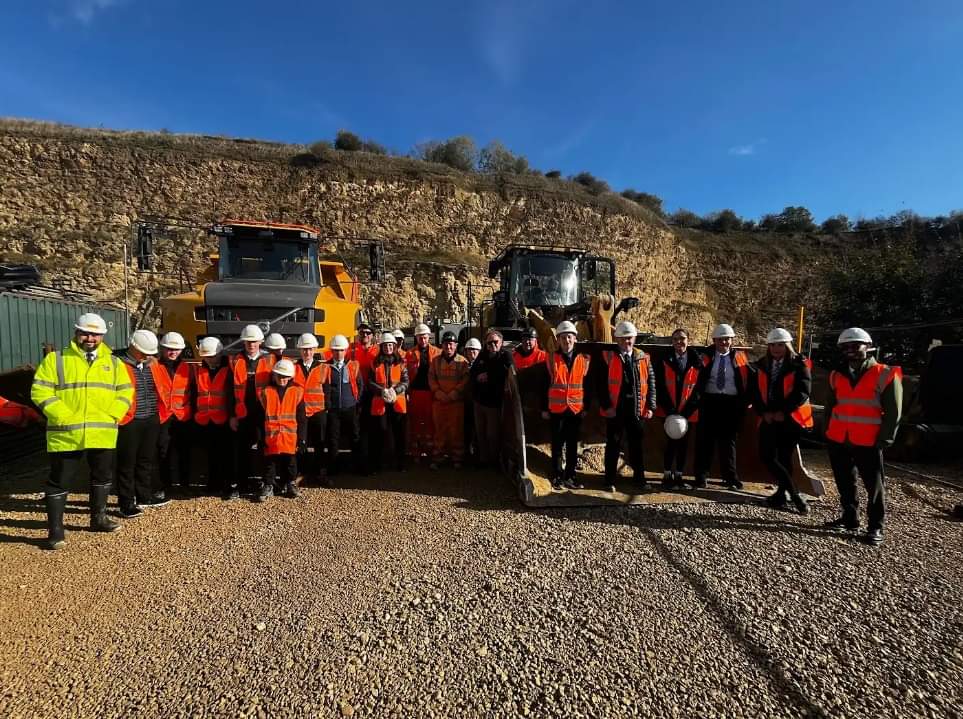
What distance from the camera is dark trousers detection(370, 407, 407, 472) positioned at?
6113 millimetres

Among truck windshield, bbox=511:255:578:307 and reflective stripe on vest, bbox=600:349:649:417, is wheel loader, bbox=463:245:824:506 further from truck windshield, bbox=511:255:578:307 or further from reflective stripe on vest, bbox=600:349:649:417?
reflective stripe on vest, bbox=600:349:649:417

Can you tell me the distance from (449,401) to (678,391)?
2.67 meters

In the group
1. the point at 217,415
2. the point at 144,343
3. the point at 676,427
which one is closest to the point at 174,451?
the point at 217,415

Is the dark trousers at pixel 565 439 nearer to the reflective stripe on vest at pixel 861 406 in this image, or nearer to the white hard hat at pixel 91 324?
the reflective stripe on vest at pixel 861 406

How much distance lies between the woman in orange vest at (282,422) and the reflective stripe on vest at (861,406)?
5.04 m

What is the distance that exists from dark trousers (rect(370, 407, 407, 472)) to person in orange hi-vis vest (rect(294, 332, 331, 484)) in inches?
23.4

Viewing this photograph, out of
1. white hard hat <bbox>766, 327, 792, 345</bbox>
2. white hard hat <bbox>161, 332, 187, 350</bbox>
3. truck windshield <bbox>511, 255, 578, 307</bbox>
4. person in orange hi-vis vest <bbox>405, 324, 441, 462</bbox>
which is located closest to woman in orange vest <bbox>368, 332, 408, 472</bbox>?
person in orange hi-vis vest <bbox>405, 324, 441, 462</bbox>

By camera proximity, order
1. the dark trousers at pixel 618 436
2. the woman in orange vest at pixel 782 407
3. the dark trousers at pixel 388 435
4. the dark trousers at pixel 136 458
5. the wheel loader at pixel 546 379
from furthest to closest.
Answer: the dark trousers at pixel 388 435 → the dark trousers at pixel 618 436 → the wheel loader at pixel 546 379 → the woman in orange vest at pixel 782 407 → the dark trousers at pixel 136 458

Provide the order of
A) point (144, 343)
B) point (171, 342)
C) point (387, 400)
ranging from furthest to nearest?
point (387, 400) < point (171, 342) < point (144, 343)

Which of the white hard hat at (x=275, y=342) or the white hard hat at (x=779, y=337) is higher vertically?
the white hard hat at (x=779, y=337)

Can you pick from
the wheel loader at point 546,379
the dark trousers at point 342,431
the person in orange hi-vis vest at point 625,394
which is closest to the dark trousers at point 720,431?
the wheel loader at point 546,379

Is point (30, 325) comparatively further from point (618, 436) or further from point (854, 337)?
point (854, 337)

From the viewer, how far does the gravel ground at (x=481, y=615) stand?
247 cm

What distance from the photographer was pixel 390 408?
6.11m
